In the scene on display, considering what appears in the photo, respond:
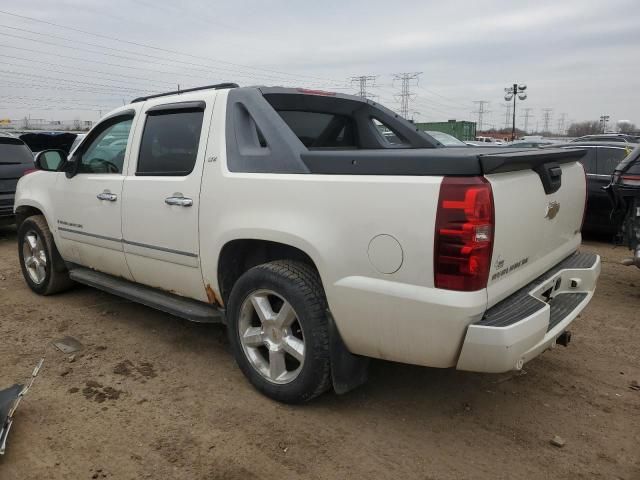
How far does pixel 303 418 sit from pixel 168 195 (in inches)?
68.1

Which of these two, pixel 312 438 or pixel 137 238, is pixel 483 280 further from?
pixel 137 238

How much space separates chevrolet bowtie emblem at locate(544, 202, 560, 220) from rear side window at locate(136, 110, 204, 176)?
7.26 feet

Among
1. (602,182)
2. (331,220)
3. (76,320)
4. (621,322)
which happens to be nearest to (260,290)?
(331,220)

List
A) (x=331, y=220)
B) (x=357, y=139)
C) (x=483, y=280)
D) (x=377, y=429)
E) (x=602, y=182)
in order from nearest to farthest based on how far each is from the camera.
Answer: (x=483, y=280) < (x=331, y=220) < (x=377, y=429) < (x=357, y=139) < (x=602, y=182)

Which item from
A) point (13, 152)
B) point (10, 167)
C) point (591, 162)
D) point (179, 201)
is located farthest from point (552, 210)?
point (13, 152)

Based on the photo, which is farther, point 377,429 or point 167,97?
point 167,97

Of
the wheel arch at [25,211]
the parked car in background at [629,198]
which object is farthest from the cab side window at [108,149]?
the parked car in background at [629,198]

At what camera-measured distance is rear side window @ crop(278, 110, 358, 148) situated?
3.88 m

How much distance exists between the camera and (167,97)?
13.0ft

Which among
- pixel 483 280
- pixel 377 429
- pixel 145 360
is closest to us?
pixel 483 280

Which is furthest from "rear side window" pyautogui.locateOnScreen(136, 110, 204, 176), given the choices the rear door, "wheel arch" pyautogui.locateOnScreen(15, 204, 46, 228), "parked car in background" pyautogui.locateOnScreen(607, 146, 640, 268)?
"parked car in background" pyautogui.locateOnScreen(607, 146, 640, 268)

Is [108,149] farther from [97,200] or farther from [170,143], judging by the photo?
[170,143]

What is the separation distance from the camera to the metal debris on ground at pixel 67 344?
13.2ft

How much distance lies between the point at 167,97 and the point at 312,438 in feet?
8.73
